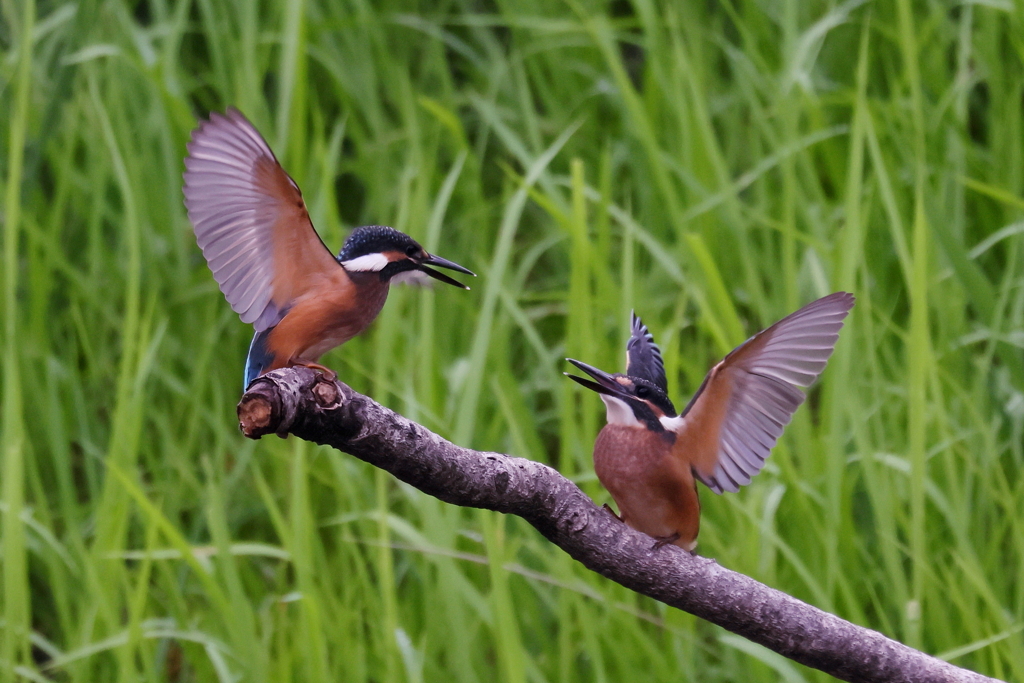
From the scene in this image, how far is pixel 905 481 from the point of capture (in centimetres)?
241

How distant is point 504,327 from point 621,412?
1417 mm

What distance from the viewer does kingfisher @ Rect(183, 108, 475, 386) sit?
3.51 feet

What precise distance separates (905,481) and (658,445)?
1.40 meters

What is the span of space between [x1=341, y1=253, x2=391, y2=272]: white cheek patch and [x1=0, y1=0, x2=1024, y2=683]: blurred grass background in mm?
802

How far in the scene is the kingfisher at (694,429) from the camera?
1.13 metres

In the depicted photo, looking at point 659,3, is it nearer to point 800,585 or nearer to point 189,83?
point 189,83

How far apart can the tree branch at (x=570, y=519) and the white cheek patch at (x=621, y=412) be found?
0.13 meters

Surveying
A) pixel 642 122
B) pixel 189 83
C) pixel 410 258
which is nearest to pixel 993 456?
pixel 642 122

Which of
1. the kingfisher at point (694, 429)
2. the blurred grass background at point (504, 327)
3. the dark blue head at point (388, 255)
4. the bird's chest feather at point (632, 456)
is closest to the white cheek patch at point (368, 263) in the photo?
the dark blue head at point (388, 255)

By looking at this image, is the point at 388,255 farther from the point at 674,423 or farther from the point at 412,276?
the point at 674,423

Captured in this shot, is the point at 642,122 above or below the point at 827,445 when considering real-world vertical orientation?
above

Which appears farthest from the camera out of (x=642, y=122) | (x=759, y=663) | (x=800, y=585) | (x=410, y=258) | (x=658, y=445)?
(x=642, y=122)

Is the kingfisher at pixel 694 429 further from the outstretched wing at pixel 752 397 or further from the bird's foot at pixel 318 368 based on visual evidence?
the bird's foot at pixel 318 368

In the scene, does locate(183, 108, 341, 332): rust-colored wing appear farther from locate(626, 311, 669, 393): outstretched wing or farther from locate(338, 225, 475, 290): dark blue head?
locate(626, 311, 669, 393): outstretched wing
